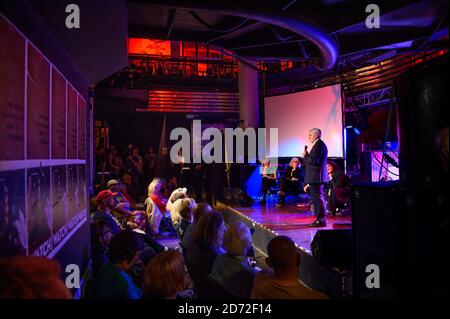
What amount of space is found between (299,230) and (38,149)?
12.2 feet

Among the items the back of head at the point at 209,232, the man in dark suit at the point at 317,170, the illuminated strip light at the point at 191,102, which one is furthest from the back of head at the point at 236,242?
the illuminated strip light at the point at 191,102

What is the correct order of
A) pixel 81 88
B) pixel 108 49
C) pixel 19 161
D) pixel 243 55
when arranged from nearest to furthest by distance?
pixel 19 161 → pixel 108 49 → pixel 81 88 → pixel 243 55

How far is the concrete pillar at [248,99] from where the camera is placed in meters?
9.06

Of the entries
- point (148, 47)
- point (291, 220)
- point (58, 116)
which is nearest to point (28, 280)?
point (58, 116)

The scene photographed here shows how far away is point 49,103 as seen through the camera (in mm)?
2236

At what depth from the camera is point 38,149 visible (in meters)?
1.98

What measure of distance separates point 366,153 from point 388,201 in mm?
8245

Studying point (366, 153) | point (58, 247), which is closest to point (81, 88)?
point (58, 247)

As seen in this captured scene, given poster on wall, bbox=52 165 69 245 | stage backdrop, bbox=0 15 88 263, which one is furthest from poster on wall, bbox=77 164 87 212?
poster on wall, bbox=52 165 69 245

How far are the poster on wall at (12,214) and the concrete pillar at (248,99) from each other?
7580 mm

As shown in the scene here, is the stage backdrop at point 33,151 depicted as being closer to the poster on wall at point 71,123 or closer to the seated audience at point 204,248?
the poster on wall at point 71,123
